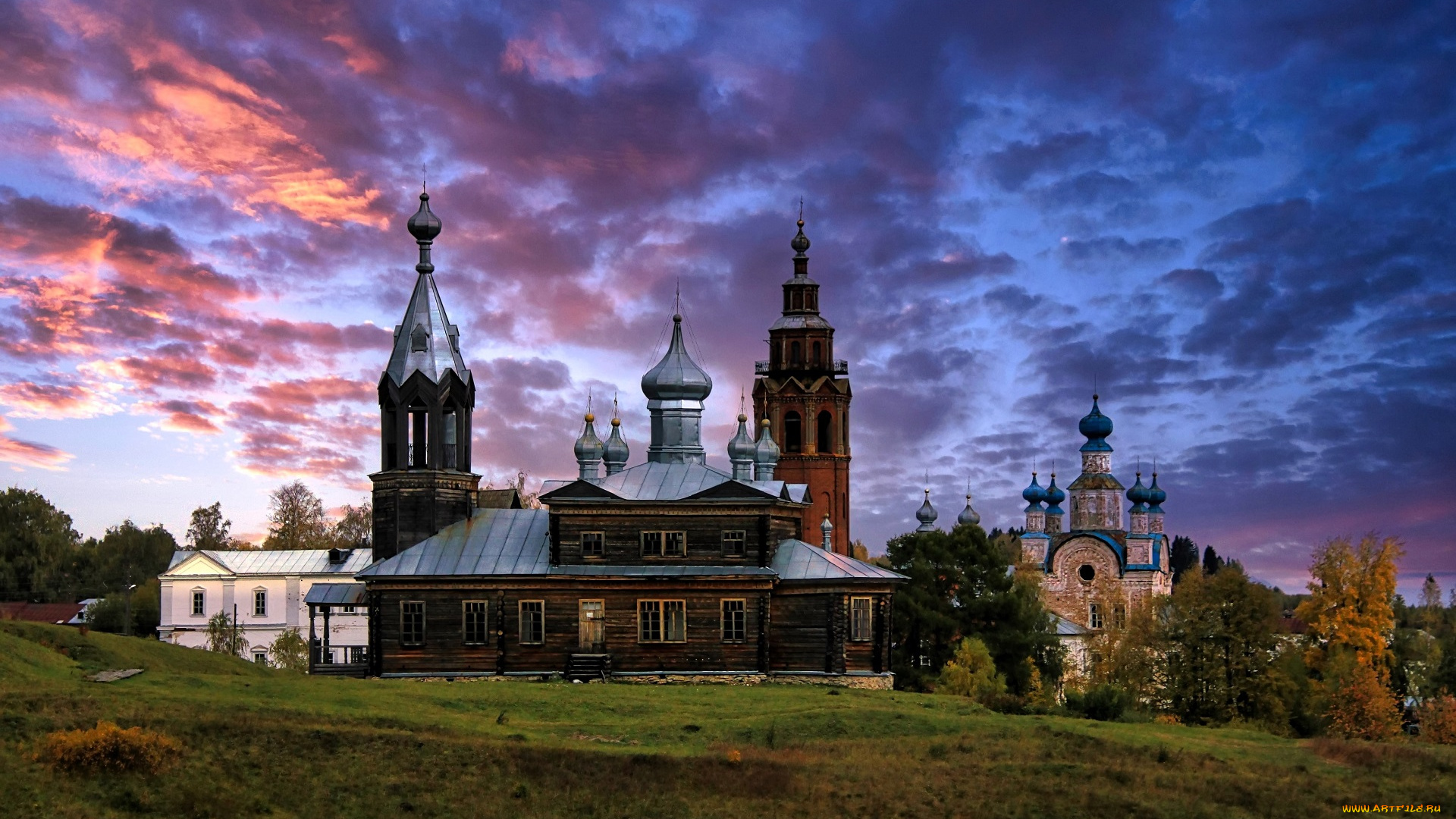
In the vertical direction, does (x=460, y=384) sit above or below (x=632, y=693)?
above

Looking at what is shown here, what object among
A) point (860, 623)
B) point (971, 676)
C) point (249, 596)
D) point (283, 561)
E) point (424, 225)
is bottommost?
point (971, 676)

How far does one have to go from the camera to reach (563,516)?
51625mm

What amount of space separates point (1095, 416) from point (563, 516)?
49.8 meters

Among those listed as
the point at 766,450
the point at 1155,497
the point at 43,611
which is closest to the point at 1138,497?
the point at 1155,497

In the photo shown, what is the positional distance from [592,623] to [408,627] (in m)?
6.03

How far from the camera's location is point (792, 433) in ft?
274

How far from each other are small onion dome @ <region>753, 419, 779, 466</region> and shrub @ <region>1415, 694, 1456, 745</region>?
91.1 feet

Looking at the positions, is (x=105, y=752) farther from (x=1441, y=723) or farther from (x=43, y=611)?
(x=43, y=611)

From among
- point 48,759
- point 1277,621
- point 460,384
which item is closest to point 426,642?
point 460,384

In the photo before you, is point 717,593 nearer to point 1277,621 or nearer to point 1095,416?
point 1277,621

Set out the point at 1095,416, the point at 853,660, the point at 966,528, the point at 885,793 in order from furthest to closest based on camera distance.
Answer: the point at 1095,416
the point at 966,528
the point at 853,660
the point at 885,793

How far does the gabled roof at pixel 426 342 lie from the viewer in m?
55.0

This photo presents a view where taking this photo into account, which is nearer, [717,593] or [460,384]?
[717,593]

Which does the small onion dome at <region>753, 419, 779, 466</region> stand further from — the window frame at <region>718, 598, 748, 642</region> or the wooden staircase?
the wooden staircase
